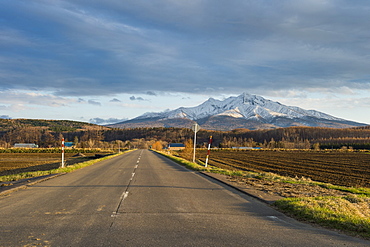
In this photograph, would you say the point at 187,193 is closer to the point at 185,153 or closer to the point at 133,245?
the point at 133,245

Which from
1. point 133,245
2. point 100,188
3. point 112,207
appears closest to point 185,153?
point 100,188

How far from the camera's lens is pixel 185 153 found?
51.4m

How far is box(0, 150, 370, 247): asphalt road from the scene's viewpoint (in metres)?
5.62

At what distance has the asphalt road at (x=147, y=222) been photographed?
5621 millimetres

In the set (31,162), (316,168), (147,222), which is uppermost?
(147,222)

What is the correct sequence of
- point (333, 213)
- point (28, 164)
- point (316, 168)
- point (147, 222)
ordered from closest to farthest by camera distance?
point (147, 222)
point (333, 213)
point (316, 168)
point (28, 164)

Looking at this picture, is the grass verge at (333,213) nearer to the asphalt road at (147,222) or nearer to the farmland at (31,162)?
the asphalt road at (147,222)

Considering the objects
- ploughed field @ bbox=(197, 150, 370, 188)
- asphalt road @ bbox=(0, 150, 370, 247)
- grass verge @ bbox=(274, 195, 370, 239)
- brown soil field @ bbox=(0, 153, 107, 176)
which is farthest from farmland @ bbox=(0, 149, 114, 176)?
grass verge @ bbox=(274, 195, 370, 239)

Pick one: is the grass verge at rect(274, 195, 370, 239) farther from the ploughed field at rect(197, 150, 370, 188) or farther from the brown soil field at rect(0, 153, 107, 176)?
the brown soil field at rect(0, 153, 107, 176)

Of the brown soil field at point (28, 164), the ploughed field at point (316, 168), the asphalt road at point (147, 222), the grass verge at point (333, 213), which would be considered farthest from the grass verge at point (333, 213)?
the brown soil field at point (28, 164)

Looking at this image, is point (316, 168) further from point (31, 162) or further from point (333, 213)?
point (31, 162)

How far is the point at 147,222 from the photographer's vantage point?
6.89 metres

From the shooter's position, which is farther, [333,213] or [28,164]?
[28,164]

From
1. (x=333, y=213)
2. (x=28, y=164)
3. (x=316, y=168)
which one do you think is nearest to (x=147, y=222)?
(x=333, y=213)
